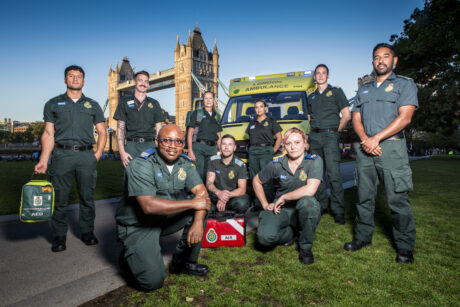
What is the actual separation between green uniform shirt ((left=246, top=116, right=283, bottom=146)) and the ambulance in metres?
0.33

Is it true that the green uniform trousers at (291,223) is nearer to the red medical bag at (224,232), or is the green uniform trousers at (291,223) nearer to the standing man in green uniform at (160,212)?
the red medical bag at (224,232)

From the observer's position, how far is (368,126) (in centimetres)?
340

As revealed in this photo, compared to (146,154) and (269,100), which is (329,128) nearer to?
(269,100)

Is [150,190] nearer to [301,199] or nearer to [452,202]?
[301,199]

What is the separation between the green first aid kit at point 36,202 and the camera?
10.5ft

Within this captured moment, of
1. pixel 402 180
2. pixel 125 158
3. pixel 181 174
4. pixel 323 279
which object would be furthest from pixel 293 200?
pixel 125 158

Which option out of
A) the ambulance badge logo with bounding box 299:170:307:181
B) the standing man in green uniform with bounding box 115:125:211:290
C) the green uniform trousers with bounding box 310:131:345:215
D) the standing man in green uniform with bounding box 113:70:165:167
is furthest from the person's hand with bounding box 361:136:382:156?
the standing man in green uniform with bounding box 113:70:165:167

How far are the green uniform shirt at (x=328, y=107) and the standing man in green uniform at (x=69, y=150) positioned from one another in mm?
3198

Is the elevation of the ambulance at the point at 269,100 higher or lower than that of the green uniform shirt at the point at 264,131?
higher

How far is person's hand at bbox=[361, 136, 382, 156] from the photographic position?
3.18m

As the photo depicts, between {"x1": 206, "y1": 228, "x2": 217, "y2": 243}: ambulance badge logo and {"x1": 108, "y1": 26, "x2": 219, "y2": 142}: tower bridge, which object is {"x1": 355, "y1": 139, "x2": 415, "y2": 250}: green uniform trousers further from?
{"x1": 108, "y1": 26, "x2": 219, "y2": 142}: tower bridge

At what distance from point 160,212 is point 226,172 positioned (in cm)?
233

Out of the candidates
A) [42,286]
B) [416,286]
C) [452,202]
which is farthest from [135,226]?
[452,202]

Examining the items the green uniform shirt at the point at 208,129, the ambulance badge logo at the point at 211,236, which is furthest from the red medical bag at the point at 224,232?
the green uniform shirt at the point at 208,129
